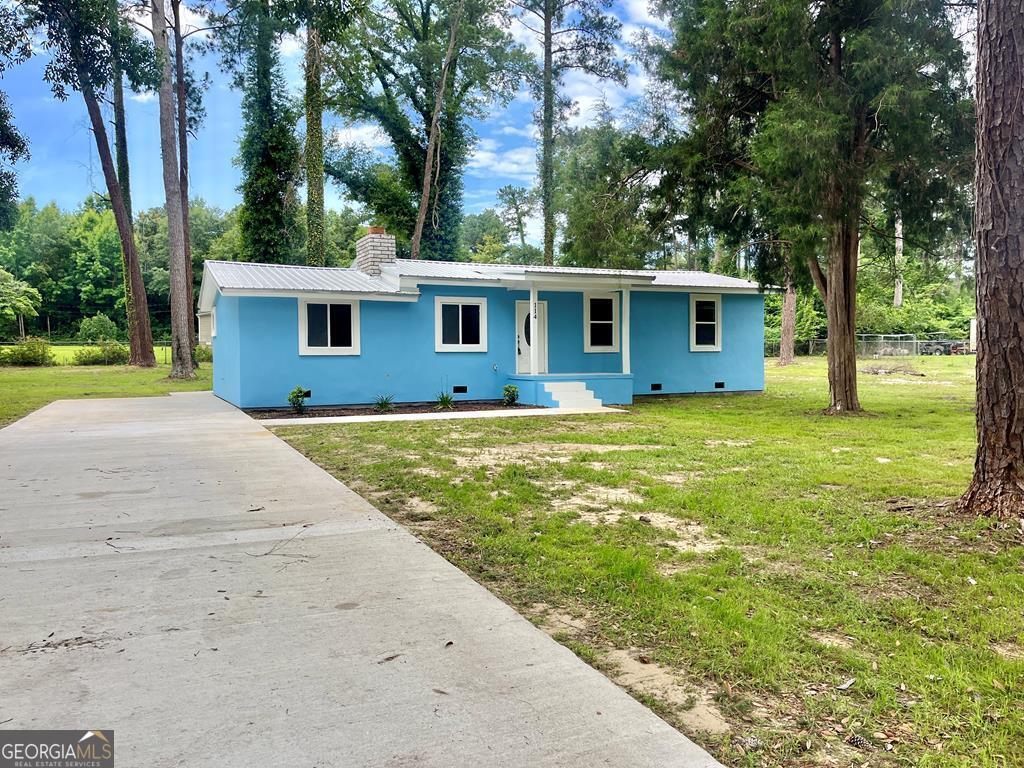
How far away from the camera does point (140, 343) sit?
25.9 m

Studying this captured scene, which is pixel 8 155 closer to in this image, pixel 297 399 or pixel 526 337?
pixel 297 399

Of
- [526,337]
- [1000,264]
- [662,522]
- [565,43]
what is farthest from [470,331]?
[565,43]

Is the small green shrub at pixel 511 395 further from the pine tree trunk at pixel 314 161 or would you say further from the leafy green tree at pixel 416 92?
the leafy green tree at pixel 416 92

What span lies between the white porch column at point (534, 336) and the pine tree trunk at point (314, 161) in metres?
12.7

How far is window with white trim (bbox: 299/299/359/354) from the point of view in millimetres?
12758

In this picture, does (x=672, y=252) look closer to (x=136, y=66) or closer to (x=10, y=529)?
(x=136, y=66)

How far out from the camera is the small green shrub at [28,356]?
26609 mm

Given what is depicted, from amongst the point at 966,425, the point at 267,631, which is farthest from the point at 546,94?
the point at 267,631

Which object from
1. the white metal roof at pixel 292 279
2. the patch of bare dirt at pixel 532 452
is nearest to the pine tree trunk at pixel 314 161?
the white metal roof at pixel 292 279

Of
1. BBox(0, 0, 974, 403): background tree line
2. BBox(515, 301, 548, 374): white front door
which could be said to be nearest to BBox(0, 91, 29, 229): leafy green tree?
BBox(0, 0, 974, 403): background tree line

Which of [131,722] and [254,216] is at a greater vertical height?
[254,216]

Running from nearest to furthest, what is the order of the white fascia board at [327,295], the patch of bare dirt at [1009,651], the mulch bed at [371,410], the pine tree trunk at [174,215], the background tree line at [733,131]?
the patch of bare dirt at [1009,651]
the background tree line at [733,131]
the white fascia board at [327,295]
the mulch bed at [371,410]
the pine tree trunk at [174,215]

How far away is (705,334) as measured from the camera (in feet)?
54.0

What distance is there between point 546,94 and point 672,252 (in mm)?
14780
